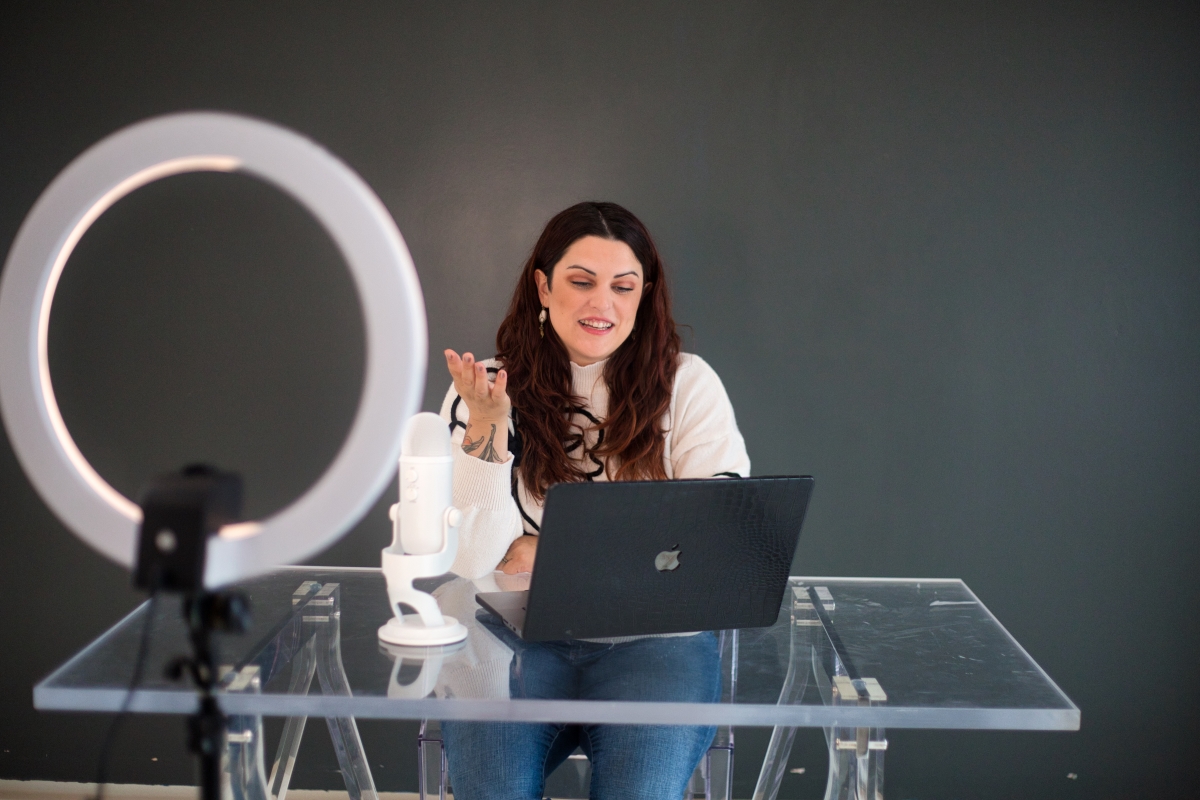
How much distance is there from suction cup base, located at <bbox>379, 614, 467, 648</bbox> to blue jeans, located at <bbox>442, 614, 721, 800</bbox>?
0.23ft

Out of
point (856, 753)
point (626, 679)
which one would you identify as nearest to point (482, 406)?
point (626, 679)

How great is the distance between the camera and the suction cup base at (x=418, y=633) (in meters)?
1.38

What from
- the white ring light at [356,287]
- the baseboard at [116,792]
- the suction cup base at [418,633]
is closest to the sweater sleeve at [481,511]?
the suction cup base at [418,633]

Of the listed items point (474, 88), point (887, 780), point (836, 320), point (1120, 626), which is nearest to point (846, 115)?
point (836, 320)

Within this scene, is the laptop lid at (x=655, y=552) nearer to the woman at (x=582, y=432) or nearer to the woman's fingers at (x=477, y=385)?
the woman at (x=582, y=432)

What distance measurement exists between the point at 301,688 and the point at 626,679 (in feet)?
1.40

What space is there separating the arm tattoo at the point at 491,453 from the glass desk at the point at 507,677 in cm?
23

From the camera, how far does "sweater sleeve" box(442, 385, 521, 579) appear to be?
65.9 inches

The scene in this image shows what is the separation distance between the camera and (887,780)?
8.65 feet

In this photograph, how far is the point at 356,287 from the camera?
1.78 ft

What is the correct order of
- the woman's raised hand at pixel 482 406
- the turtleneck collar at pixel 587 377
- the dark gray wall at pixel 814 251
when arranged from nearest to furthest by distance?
the woman's raised hand at pixel 482 406 < the turtleneck collar at pixel 587 377 < the dark gray wall at pixel 814 251

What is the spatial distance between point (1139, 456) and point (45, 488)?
8.58 feet

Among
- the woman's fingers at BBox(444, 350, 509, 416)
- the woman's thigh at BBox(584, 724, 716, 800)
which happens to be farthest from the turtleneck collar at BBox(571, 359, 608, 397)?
the woman's thigh at BBox(584, 724, 716, 800)

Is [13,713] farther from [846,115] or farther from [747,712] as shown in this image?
[846,115]
